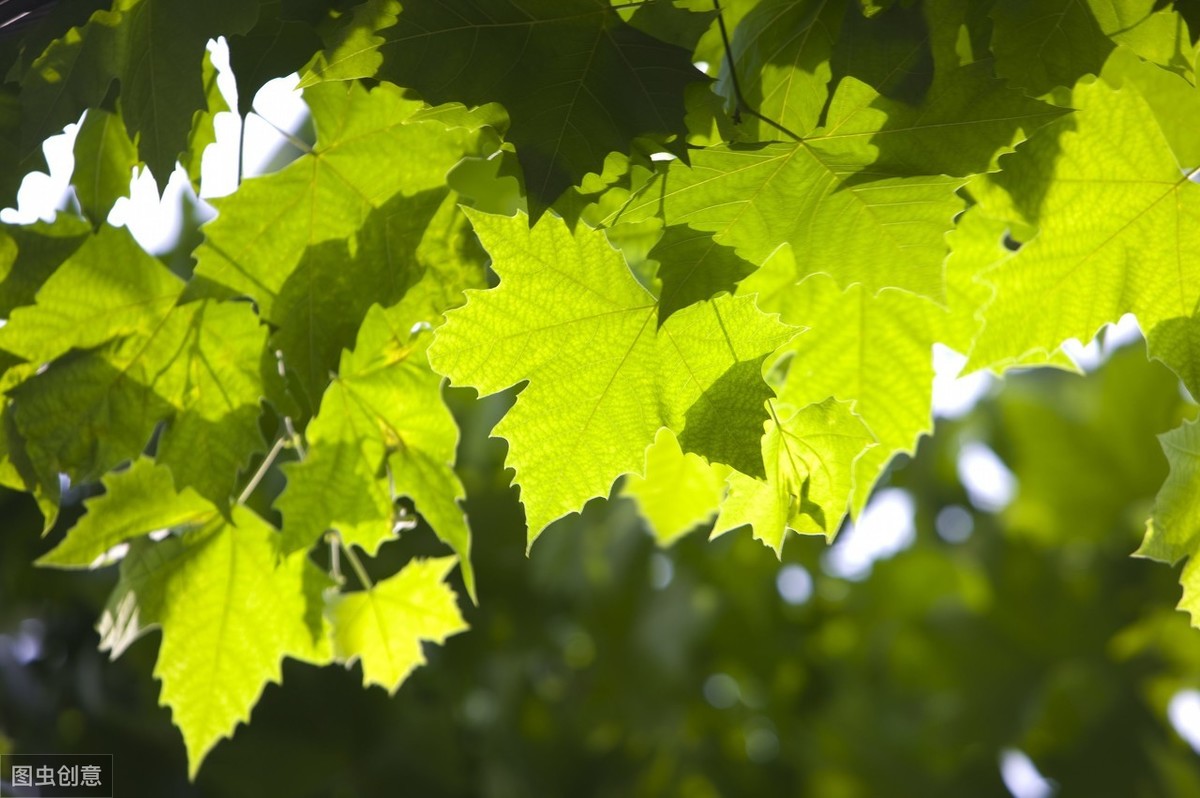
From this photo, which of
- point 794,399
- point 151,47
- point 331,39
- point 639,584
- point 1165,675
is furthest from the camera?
point 639,584

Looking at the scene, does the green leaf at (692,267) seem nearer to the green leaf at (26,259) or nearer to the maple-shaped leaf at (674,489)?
the maple-shaped leaf at (674,489)

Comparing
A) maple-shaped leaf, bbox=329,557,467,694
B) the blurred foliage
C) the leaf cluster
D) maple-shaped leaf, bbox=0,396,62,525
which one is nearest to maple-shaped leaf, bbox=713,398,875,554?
the leaf cluster

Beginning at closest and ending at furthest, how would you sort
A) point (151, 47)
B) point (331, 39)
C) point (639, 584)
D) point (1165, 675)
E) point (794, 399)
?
point (331, 39) < point (151, 47) < point (794, 399) < point (1165, 675) < point (639, 584)

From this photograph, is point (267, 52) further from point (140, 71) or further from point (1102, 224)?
point (1102, 224)

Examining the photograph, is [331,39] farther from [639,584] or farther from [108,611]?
[639,584]

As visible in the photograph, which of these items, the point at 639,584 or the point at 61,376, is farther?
the point at 639,584

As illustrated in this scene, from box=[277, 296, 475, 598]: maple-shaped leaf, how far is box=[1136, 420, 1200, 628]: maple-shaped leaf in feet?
2.27

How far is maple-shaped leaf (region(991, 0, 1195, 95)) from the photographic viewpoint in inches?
31.9

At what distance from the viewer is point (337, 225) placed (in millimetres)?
1062

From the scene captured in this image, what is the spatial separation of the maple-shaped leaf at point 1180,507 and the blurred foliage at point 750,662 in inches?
139

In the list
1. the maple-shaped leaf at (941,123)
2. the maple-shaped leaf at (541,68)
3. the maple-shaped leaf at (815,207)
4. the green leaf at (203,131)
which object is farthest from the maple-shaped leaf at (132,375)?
the maple-shaped leaf at (941,123)

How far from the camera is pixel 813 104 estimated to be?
2.82ft

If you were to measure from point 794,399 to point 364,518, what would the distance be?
0.52 meters

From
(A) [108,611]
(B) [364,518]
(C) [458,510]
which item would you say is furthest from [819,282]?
(A) [108,611]
